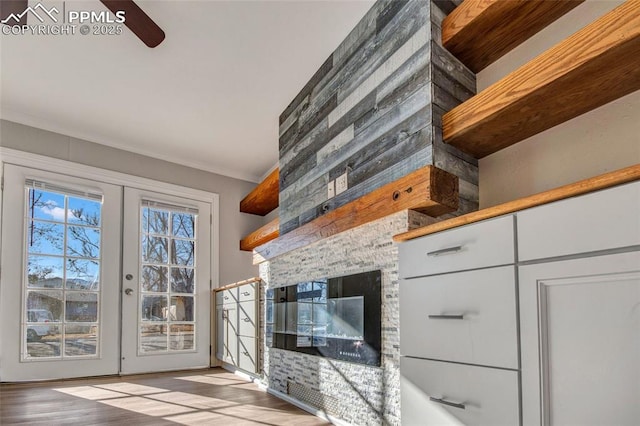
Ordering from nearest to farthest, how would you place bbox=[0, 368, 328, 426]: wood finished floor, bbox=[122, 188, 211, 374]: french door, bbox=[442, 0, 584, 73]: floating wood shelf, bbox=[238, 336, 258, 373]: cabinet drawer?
1. bbox=[442, 0, 584, 73]: floating wood shelf
2. bbox=[0, 368, 328, 426]: wood finished floor
3. bbox=[238, 336, 258, 373]: cabinet drawer
4. bbox=[122, 188, 211, 374]: french door

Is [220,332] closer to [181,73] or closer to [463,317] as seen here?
[181,73]

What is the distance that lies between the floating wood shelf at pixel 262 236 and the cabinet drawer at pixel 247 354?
992 millimetres

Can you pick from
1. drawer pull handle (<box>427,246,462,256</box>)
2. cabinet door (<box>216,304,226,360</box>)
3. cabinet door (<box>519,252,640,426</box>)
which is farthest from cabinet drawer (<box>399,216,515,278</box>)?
cabinet door (<box>216,304,226,360</box>)

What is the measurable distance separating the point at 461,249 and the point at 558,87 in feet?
2.19

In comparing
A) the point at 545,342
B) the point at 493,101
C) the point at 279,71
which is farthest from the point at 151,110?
the point at 545,342

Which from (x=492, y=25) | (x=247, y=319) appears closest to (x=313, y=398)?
(x=247, y=319)

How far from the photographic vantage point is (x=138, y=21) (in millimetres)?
2094

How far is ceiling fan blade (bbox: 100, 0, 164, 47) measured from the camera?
6.42ft

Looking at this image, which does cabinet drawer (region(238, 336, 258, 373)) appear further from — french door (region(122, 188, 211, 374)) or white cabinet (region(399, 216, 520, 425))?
white cabinet (region(399, 216, 520, 425))

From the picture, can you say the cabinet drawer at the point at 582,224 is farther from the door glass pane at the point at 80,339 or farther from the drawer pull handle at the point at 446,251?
the door glass pane at the point at 80,339

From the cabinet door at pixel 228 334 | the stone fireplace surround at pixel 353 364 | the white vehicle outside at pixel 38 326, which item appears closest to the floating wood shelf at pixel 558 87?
the stone fireplace surround at pixel 353 364

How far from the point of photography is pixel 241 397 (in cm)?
288

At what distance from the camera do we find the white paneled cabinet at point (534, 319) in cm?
100

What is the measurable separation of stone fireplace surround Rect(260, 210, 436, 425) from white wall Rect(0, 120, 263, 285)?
2.03 m
